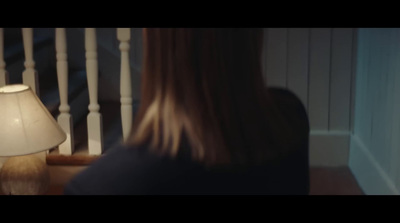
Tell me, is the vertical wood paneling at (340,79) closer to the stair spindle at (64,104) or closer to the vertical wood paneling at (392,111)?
the vertical wood paneling at (392,111)

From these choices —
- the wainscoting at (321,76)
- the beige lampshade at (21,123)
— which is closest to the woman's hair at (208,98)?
the wainscoting at (321,76)

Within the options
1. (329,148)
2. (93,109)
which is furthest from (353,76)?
(93,109)

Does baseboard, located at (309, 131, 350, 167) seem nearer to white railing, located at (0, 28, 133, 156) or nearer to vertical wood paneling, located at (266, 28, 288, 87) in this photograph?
vertical wood paneling, located at (266, 28, 288, 87)

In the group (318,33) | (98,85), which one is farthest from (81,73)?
(318,33)

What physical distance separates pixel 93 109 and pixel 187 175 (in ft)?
2.46

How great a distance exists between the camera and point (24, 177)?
5.32ft

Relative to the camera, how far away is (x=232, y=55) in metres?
1.04

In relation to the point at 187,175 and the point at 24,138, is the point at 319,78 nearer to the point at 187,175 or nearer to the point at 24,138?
the point at 187,175

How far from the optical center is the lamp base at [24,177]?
161 cm

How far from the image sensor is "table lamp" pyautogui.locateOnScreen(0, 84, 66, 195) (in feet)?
5.16

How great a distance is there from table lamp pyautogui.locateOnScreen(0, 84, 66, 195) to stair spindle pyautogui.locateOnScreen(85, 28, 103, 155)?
106 millimetres

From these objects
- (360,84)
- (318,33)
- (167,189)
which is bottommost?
(167,189)
